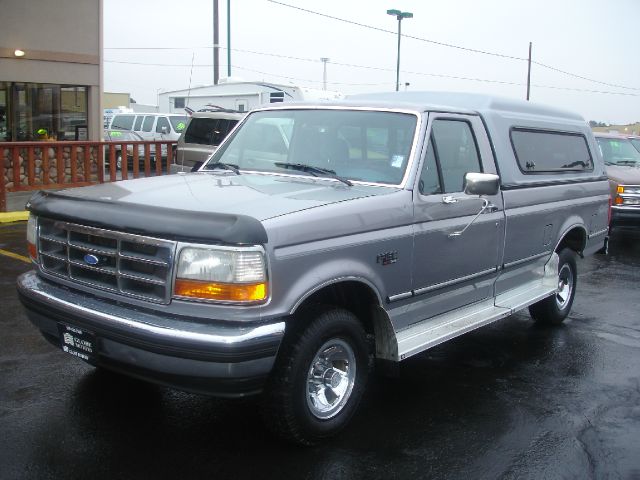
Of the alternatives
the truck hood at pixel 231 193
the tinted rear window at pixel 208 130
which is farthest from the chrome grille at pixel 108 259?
the tinted rear window at pixel 208 130

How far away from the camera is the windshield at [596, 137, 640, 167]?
13.2 meters

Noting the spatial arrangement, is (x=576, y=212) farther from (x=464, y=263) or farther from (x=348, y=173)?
(x=348, y=173)

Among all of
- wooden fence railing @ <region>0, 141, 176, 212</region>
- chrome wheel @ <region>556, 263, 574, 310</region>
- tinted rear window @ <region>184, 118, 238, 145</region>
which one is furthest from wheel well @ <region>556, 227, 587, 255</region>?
wooden fence railing @ <region>0, 141, 176, 212</region>

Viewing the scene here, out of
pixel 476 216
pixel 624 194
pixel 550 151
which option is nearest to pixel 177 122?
pixel 624 194

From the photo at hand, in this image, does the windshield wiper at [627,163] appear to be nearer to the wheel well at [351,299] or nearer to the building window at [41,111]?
the wheel well at [351,299]

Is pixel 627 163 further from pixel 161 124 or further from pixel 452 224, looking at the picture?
pixel 161 124

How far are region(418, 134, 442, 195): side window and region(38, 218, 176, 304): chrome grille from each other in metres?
1.86

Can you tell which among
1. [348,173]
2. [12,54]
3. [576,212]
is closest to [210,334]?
[348,173]

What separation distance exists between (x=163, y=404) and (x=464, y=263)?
2.27 meters

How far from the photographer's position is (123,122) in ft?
80.3

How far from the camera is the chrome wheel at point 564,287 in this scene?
6891 millimetres

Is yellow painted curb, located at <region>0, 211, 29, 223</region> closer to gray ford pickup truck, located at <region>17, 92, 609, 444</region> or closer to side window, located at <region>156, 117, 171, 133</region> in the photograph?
gray ford pickup truck, located at <region>17, 92, 609, 444</region>

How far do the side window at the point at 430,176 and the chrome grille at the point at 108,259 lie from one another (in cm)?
186

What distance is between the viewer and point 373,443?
13.6 feet
